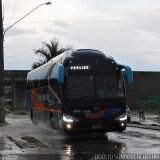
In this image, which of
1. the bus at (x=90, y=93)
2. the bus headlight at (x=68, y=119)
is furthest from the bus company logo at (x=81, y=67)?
the bus headlight at (x=68, y=119)

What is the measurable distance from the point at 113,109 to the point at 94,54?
7.96ft

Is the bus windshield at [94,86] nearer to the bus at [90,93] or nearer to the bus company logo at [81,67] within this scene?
the bus at [90,93]

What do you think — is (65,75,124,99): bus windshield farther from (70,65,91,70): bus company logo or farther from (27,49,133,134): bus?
(70,65,91,70): bus company logo

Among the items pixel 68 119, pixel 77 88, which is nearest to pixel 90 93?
pixel 77 88

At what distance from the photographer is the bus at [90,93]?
19.3m

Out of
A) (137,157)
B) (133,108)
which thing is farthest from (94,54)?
(133,108)

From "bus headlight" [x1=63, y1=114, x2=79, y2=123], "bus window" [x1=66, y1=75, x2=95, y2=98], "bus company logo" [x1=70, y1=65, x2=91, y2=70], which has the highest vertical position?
"bus company logo" [x1=70, y1=65, x2=91, y2=70]

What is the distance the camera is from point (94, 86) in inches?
768

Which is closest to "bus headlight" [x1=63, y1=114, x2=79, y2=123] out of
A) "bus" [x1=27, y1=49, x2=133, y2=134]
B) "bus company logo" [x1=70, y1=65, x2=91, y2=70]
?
"bus" [x1=27, y1=49, x2=133, y2=134]

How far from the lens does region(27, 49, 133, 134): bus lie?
19344 mm

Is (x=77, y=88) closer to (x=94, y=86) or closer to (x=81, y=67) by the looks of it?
(x=94, y=86)

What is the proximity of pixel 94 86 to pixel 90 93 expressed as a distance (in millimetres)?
318

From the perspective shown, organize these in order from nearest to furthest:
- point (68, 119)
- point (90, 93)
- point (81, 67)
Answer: point (68, 119) → point (90, 93) → point (81, 67)

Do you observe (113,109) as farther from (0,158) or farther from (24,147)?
(0,158)
